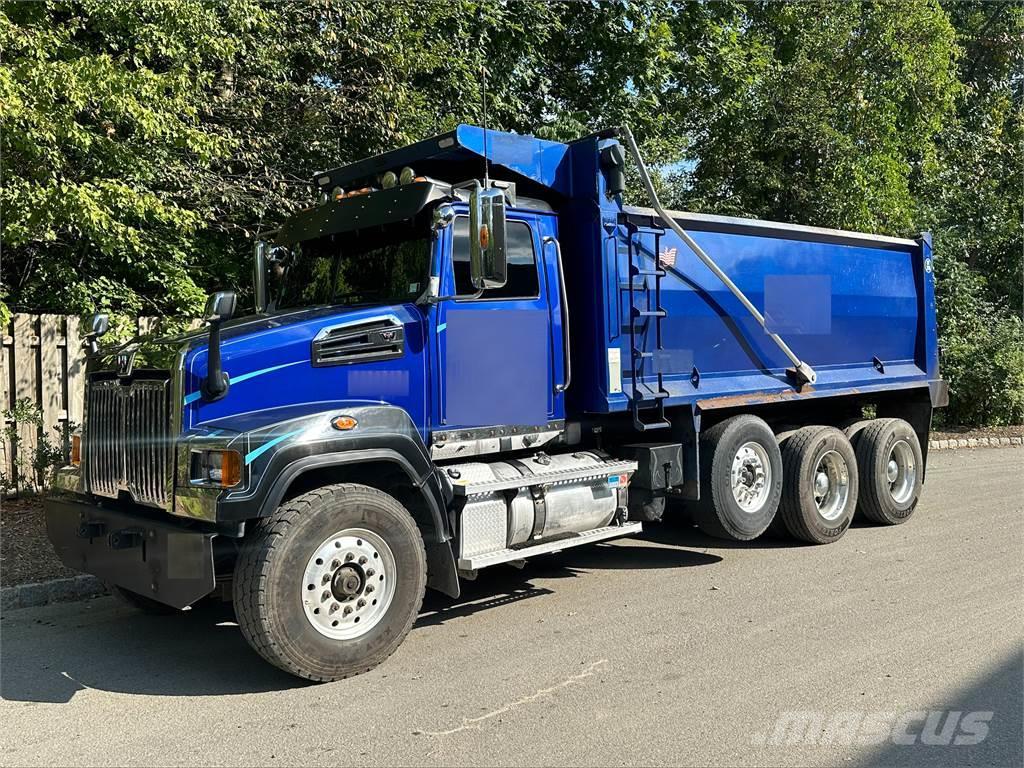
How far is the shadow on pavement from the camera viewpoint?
4758mm

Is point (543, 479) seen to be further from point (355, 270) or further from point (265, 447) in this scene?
point (265, 447)

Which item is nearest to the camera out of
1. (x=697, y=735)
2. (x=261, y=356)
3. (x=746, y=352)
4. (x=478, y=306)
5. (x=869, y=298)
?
(x=697, y=735)

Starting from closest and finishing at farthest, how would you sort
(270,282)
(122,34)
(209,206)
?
(270,282), (122,34), (209,206)

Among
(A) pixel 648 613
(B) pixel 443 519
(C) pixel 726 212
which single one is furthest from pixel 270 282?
(C) pixel 726 212

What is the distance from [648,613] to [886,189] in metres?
11.9

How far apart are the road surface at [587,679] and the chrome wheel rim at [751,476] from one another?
66 centimetres

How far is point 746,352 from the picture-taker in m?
7.75

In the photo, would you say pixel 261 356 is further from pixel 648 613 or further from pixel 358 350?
pixel 648 613

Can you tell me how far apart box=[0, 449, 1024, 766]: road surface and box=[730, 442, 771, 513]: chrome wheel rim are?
660mm

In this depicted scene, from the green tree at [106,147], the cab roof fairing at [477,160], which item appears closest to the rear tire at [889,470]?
the cab roof fairing at [477,160]

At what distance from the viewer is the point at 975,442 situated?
15953 millimetres

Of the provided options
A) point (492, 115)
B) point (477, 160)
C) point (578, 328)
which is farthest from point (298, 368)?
point (492, 115)

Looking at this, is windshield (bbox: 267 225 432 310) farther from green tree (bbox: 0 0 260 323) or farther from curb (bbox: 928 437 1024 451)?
curb (bbox: 928 437 1024 451)

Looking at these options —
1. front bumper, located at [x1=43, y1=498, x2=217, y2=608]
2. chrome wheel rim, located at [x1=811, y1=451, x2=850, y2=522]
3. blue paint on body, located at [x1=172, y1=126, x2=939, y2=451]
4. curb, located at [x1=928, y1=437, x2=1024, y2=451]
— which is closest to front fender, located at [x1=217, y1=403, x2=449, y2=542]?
blue paint on body, located at [x1=172, y1=126, x2=939, y2=451]
